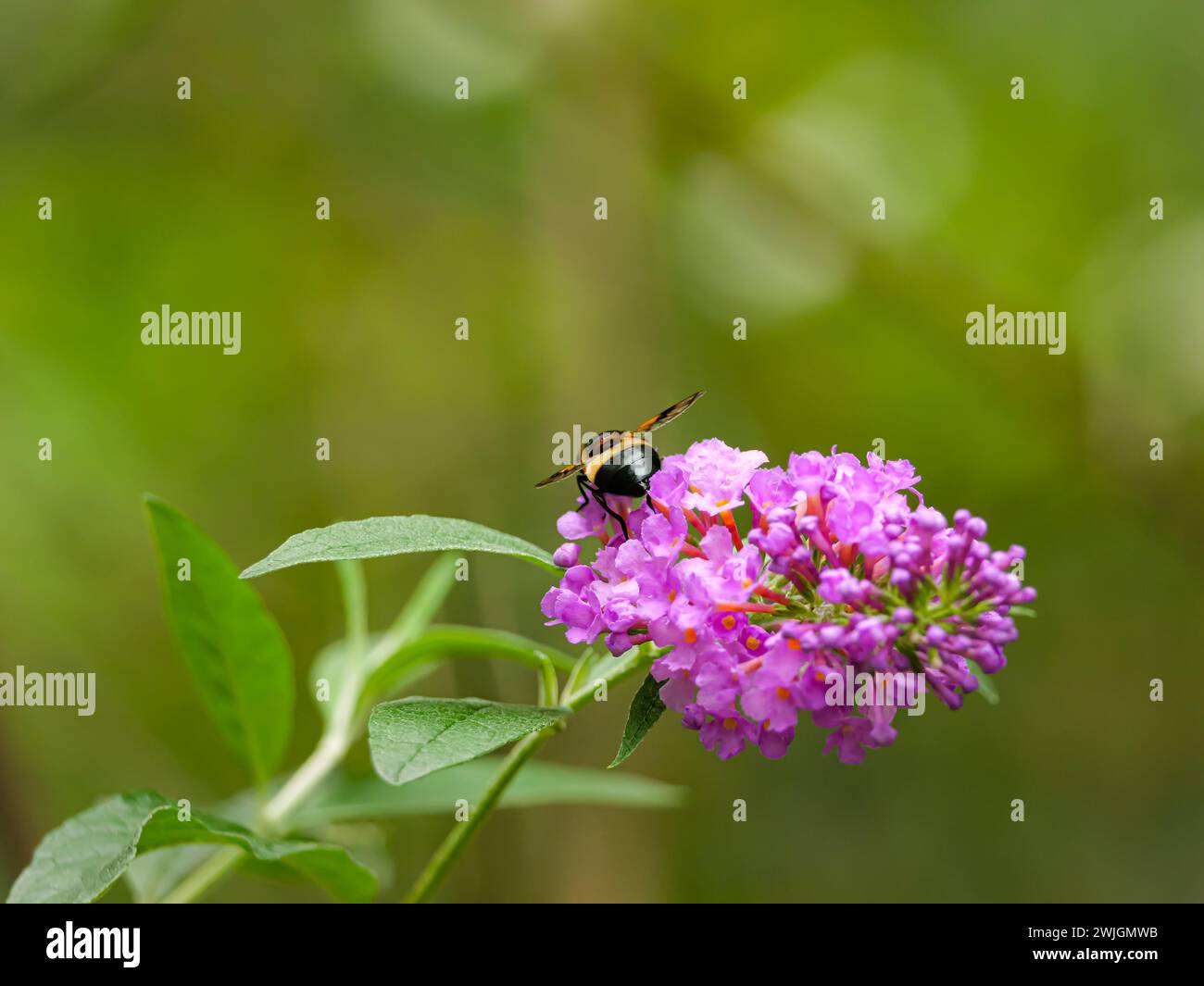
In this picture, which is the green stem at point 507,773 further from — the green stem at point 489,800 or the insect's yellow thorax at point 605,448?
the insect's yellow thorax at point 605,448

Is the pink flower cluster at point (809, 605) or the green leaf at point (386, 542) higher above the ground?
the green leaf at point (386, 542)

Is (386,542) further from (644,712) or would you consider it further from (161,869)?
(161,869)

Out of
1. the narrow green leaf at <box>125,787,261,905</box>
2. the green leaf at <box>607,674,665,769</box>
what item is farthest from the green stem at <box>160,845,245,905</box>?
the green leaf at <box>607,674,665,769</box>

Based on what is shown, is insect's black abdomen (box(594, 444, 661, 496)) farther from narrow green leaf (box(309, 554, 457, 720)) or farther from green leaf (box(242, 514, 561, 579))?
narrow green leaf (box(309, 554, 457, 720))

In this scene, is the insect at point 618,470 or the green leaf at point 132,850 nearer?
the green leaf at point 132,850

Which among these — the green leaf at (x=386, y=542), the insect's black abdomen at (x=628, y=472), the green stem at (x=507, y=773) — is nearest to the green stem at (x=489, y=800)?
the green stem at (x=507, y=773)
